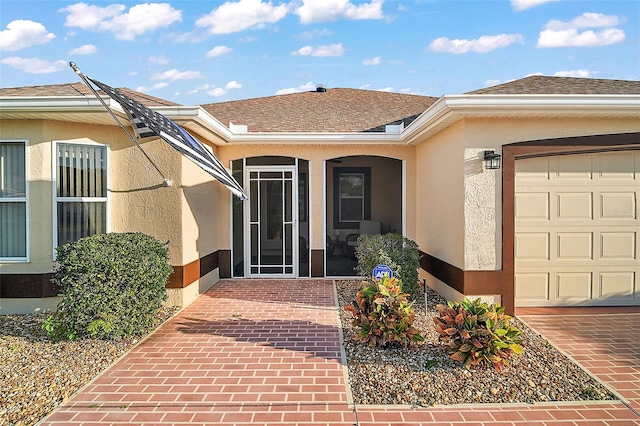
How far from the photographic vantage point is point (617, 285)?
7.11 m

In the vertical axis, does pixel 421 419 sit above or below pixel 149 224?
below

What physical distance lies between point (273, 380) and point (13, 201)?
544cm

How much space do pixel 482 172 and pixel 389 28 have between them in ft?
22.3

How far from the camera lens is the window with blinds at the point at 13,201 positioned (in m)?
6.95

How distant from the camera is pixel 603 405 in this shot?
3.89 metres

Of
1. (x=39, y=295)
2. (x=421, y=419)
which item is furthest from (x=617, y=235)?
(x=39, y=295)

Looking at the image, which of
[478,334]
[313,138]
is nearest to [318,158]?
[313,138]

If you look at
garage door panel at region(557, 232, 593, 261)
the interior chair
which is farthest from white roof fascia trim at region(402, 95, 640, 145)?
the interior chair

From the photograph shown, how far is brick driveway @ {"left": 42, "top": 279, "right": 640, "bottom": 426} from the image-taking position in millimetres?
3711

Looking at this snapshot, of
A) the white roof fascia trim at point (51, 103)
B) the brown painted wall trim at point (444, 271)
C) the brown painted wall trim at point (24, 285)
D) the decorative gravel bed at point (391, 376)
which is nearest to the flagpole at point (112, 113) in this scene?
the white roof fascia trim at point (51, 103)

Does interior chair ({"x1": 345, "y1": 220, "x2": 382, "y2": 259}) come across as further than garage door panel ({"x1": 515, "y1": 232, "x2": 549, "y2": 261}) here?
Yes

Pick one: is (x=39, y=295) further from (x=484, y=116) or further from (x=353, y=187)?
(x=353, y=187)

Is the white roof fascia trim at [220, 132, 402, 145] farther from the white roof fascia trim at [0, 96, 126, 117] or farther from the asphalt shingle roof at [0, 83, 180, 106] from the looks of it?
the white roof fascia trim at [0, 96, 126, 117]

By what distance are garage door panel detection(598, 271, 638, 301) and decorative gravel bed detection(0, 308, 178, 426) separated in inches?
285
